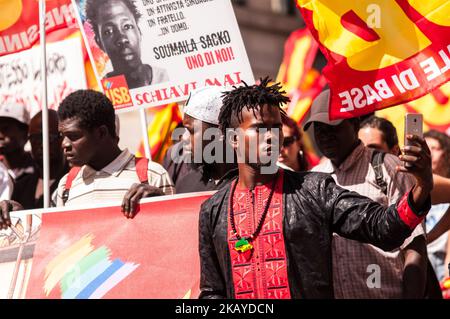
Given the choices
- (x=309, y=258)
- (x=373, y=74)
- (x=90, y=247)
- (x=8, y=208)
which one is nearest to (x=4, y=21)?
(x=8, y=208)

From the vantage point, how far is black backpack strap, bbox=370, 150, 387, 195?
18.3ft

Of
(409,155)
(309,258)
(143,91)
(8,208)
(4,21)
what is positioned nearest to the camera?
(409,155)

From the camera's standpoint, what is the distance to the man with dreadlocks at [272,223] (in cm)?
A: 448

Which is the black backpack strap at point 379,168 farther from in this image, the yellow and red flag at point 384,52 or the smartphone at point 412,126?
the smartphone at point 412,126

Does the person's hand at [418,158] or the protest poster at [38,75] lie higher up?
the protest poster at [38,75]

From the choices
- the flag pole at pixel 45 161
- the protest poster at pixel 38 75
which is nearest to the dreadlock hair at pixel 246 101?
the flag pole at pixel 45 161

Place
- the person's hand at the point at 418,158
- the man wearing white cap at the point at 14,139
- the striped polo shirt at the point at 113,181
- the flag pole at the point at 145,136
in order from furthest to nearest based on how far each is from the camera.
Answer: the man wearing white cap at the point at 14,139, the flag pole at the point at 145,136, the striped polo shirt at the point at 113,181, the person's hand at the point at 418,158

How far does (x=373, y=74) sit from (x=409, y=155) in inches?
69.2

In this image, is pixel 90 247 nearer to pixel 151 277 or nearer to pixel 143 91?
pixel 151 277

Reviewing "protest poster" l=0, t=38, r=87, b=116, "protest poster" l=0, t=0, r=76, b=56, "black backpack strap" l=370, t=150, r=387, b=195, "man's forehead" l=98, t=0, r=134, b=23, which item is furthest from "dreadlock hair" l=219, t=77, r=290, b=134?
"protest poster" l=0, t=38, r=87, b=116

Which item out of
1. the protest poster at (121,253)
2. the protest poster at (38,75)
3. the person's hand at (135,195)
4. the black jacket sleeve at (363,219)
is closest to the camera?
the black jacket sleeve at (363,219)

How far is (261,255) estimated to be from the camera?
180 inches

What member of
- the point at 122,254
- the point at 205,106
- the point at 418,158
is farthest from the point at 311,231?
the point at 122,254

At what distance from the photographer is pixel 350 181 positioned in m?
5.77
